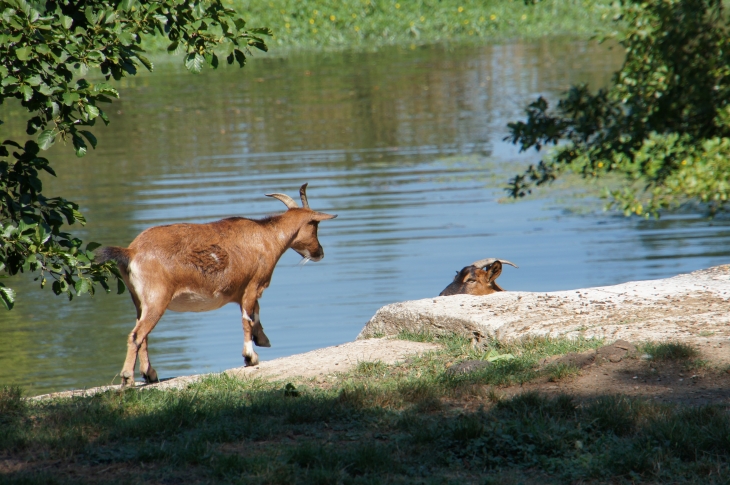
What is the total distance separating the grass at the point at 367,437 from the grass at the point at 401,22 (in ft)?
92.1

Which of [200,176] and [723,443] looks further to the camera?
[200,176]

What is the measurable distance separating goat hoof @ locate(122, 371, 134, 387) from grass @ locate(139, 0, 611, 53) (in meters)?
27.2

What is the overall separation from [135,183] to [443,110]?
903 cm

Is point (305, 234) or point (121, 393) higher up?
point (305, 234)

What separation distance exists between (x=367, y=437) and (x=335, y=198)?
39.9ft

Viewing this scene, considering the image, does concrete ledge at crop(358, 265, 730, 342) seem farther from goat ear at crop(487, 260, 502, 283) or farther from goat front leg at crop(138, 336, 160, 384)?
goat front leg at crop(138, 336, 160, 384)

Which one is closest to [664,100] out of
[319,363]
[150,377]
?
[319,363]

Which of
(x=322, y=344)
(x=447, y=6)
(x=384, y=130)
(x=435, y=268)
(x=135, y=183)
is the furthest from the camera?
(x=447, y=6)

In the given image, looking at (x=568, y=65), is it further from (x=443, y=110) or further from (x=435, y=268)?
(x=435, y=268)

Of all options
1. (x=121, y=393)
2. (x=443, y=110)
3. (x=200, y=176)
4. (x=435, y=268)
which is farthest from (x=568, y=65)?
(x=121, y=393)

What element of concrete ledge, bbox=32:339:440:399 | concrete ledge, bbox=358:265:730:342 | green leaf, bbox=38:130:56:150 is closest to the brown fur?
concrete ledge, bbox=358:265:730:342

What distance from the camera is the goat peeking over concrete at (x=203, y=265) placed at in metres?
6.82

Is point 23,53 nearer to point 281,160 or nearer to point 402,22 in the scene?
point 281,160

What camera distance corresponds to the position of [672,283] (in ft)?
27.0
